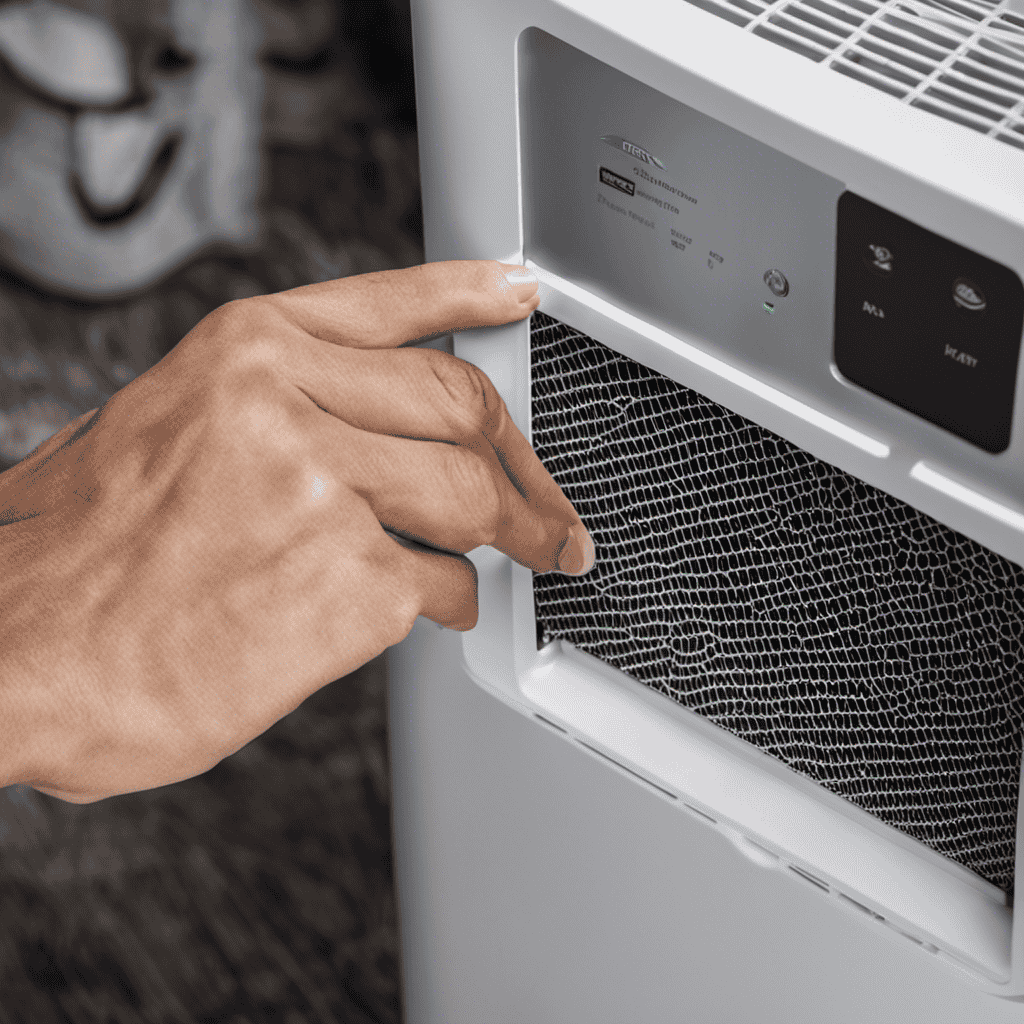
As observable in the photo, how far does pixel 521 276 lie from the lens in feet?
1.59

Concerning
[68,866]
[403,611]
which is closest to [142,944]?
[68,866]

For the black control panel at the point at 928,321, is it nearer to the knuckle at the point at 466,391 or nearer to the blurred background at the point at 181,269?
the knuckle at the point at 466,391

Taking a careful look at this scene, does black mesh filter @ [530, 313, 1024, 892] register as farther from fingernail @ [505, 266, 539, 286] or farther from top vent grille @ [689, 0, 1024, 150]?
top vent grille @ [689, 0, 1024, 150]

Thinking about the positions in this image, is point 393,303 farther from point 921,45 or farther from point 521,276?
point 921,45

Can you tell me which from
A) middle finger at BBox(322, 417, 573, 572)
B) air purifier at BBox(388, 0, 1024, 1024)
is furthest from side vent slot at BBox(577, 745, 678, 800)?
middle finger at BBox(322, 417, 573, 572)

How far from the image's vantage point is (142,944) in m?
0.99

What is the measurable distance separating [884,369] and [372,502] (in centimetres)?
18

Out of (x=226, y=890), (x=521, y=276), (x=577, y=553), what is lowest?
(x=226, y=890)

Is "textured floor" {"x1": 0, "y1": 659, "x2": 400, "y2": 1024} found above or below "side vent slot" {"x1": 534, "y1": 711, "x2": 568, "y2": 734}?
below

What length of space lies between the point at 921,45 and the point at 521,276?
0.15 meters

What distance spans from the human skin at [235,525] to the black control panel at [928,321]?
0.13 metres

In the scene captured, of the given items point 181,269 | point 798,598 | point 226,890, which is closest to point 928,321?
point 798,598

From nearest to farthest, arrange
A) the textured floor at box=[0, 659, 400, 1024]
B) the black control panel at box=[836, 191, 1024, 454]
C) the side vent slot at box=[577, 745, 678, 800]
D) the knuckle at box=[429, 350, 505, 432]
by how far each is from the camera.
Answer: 1. the black control panel at box=[836, 191, 1024, 454]
2. the knuckle at box=[429, 350, 505, 432]
3. the side vent slot at box=[577, 745, 678, 800]
4. the textured floor at box=[0, 659, 400, 1024]

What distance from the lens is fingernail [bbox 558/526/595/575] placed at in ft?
1.75
